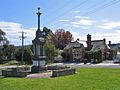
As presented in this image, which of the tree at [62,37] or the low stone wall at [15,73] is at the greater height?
the tree at [62,37]

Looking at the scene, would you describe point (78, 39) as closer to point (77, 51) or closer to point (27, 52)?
point (77, 51)

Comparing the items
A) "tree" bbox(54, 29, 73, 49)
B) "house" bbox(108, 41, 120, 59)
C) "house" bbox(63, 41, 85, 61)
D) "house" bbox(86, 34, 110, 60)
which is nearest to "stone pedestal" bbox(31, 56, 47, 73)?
"house" bbox(86, 34, 110, 60)

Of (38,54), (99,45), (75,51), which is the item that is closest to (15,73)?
(38,54)

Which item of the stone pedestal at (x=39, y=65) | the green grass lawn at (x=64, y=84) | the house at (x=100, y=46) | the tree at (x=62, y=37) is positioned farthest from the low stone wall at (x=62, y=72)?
the tree at (x=62, y=37)

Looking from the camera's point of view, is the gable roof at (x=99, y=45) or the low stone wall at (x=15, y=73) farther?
the gable roof at (x=99, y=45)

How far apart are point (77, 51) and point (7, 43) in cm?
2765

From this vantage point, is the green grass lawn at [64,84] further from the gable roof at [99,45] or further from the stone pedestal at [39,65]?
the gable roof at [99,45]

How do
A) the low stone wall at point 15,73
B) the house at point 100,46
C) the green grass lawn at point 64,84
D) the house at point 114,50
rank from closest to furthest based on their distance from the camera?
the green grass lawn at point 64,84 → the low stone wall at point 15,73 → the house at point 100,46 → the house at point 114,50

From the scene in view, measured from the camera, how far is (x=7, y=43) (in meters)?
110

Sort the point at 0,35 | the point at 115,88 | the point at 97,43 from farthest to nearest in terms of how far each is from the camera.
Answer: the point at 0,35 < the point at 97,43 < the point at 115,88

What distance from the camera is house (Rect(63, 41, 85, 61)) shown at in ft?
327

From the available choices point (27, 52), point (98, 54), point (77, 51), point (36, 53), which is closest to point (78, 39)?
point (77, 51)

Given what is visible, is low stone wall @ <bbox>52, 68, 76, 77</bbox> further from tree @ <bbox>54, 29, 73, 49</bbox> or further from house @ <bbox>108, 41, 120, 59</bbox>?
tree @ <bbox>54, 29, 73, 49</bbox>

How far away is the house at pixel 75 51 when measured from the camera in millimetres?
99644
